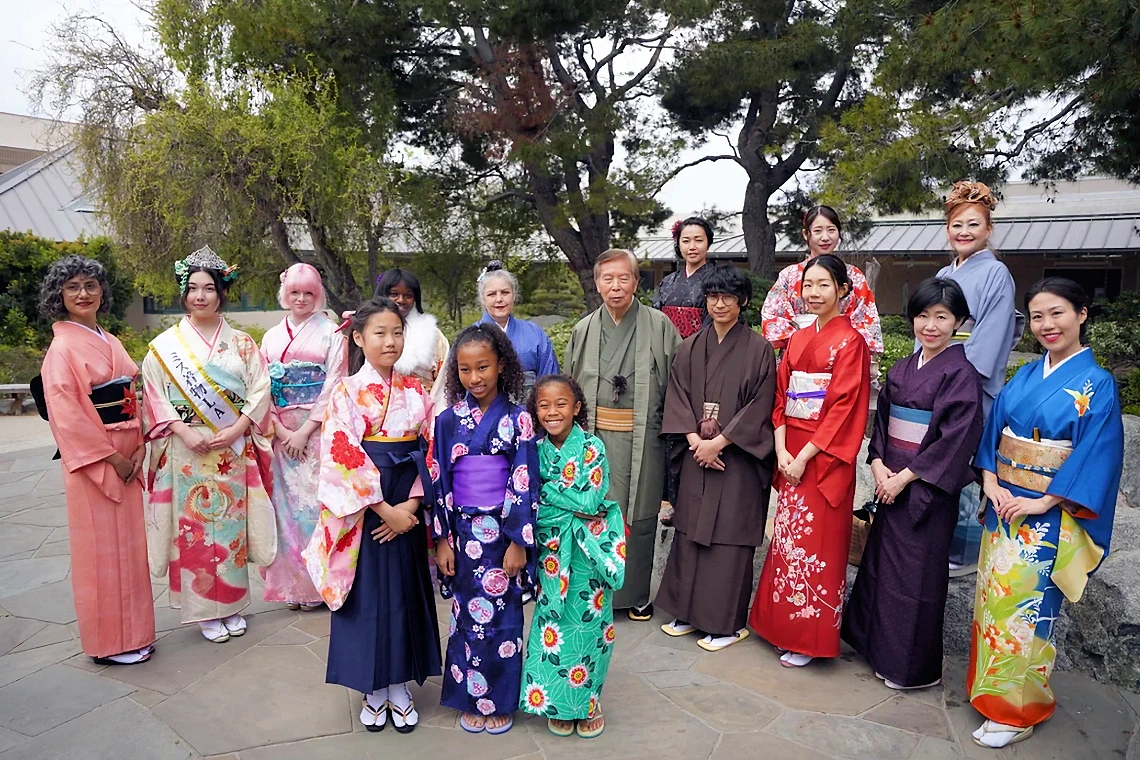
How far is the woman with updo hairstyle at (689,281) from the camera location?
437 centimetres

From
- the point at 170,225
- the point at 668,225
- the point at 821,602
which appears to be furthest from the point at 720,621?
the point at 668,225

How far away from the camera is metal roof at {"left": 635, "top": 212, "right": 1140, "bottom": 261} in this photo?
16125mm

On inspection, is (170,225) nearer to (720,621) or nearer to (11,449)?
(11,449)

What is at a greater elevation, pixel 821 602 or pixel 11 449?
pixel 821 602

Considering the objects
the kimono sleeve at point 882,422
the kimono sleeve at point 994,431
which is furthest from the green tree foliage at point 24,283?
the kimono sleeve at point 994,431

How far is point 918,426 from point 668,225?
2112 cm

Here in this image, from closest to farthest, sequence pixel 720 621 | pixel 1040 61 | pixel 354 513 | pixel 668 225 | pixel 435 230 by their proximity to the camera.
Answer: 1. pixel 354 513
2. pixel 720 621
3. pixel 1040 61
4. pixel 435 230
5. pixel 668 225

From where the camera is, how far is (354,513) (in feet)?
9.96

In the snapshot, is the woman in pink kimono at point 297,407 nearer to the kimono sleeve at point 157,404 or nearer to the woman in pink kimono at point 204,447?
the woman in pink kimono at point 204,447

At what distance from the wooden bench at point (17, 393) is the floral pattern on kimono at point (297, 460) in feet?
30.0

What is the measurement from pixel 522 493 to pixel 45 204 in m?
19.6

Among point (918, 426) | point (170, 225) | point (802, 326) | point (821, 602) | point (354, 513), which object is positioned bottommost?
point (821, 602)

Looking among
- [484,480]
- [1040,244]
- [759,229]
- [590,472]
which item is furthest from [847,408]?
[1040,244]

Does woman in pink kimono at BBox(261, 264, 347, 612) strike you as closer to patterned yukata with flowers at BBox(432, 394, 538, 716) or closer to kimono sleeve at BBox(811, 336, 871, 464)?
patterned yukata with flowers at BBox(432, 394, 538, 716)
